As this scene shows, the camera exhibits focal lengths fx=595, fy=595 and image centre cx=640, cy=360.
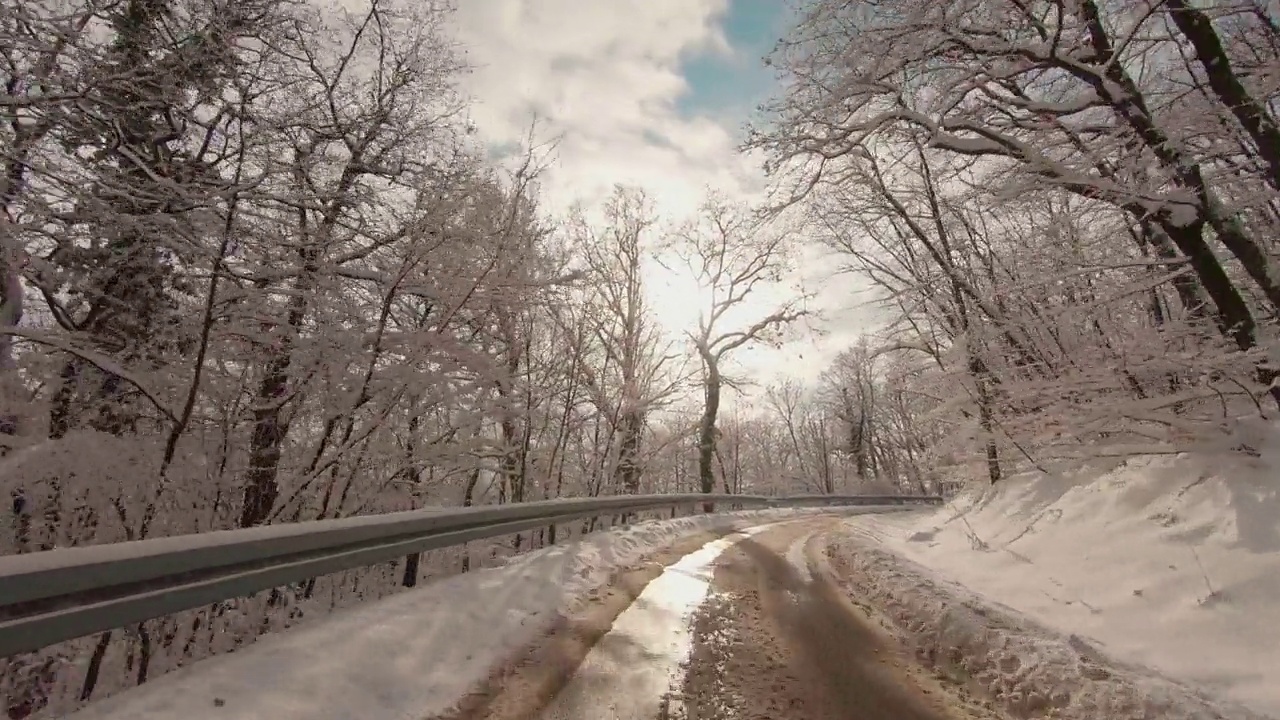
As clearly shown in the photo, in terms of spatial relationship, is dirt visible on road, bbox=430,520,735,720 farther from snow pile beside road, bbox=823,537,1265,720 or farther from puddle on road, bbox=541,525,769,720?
snow pile beside road, bbox=823,537,1265,720

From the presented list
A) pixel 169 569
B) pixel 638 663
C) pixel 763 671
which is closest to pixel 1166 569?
pixel 763 671

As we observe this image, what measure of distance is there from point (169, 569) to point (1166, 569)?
23.4ft

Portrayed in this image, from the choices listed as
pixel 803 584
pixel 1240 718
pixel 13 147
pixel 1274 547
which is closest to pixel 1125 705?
pixel 1240 718

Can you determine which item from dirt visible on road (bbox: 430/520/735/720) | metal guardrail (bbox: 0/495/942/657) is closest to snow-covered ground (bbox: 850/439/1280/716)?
dirt visible on road (bbox: 430/520/735/720)

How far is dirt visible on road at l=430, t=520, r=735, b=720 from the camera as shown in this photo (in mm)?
3584

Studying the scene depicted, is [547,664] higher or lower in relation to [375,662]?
lower

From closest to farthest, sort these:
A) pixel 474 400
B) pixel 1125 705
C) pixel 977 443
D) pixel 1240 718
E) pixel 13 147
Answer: pixel 1240 718
pixel 1125 705
pixel 13 147
pixel 474 400
pixel 977 443

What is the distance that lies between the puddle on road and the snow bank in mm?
674

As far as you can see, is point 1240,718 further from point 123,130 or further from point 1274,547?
point 123,130

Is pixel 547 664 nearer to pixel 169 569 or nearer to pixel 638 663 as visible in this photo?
pixel 638 663

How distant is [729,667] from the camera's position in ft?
14.3

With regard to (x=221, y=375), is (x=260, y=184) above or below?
above

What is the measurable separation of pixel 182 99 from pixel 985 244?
13.5 meters

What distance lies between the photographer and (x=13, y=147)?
4238 millimetres
